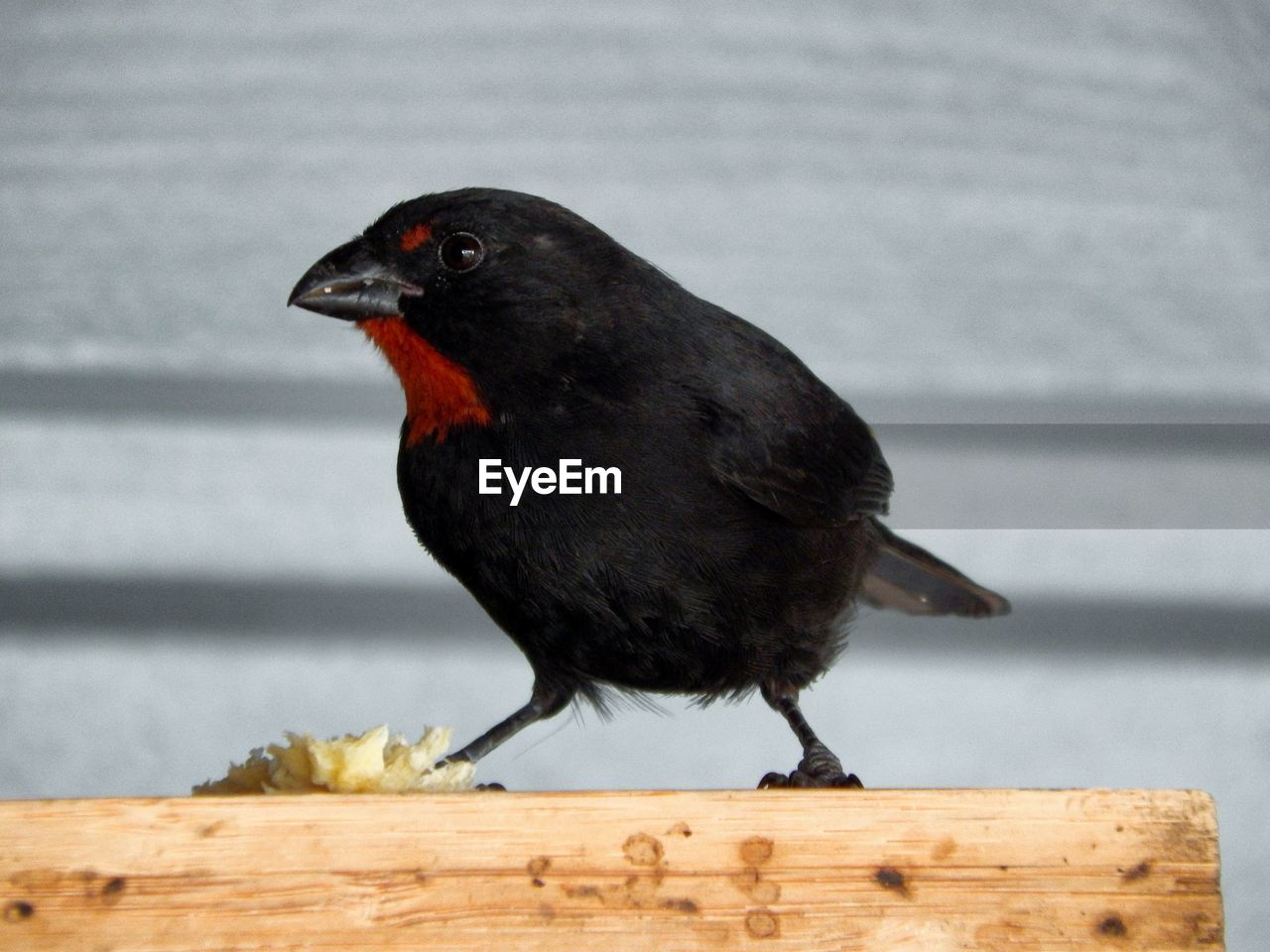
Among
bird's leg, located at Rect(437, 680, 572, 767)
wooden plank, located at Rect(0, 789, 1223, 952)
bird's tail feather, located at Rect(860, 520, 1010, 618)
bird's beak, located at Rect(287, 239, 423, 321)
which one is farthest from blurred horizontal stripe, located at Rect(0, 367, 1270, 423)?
wooden plank, located at Rect(0, 789, 1223, 952)

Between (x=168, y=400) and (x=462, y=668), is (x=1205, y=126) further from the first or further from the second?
(x=168, y=400)

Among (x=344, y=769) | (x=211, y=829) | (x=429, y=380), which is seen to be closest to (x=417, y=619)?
(x=429, y=380)

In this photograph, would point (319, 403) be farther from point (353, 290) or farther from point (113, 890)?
point (113, 890)

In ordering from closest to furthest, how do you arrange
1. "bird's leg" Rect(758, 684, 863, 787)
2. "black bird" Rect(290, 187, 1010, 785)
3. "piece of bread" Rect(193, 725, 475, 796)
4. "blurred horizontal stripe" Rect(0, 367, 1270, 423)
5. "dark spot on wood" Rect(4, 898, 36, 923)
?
"dark spot on wood" Rect(4, 898, 36, 923)
"piece of bread" Rect(193, 725, 475, 796)
"black bird" Rect(290, 187, 1010, 785)
"bird's leg" Rect(758, 684, 863, 787)
"blurred horizontal stripe" Rect(0, 367, 1270, 423)

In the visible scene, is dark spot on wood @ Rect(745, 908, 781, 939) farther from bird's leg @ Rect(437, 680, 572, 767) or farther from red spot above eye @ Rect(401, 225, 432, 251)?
red spot above eye @ Rect(401, 225, 432, 251)

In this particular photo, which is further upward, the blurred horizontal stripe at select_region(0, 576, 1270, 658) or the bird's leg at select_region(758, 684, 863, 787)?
the bird's leg at select_region(758, 684, 863, 787)

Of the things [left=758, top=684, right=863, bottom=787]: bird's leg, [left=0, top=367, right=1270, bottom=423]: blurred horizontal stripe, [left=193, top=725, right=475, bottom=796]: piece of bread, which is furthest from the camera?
[left=0, top=367, right=1270, bottom=423]: blurred horizontal stripe
